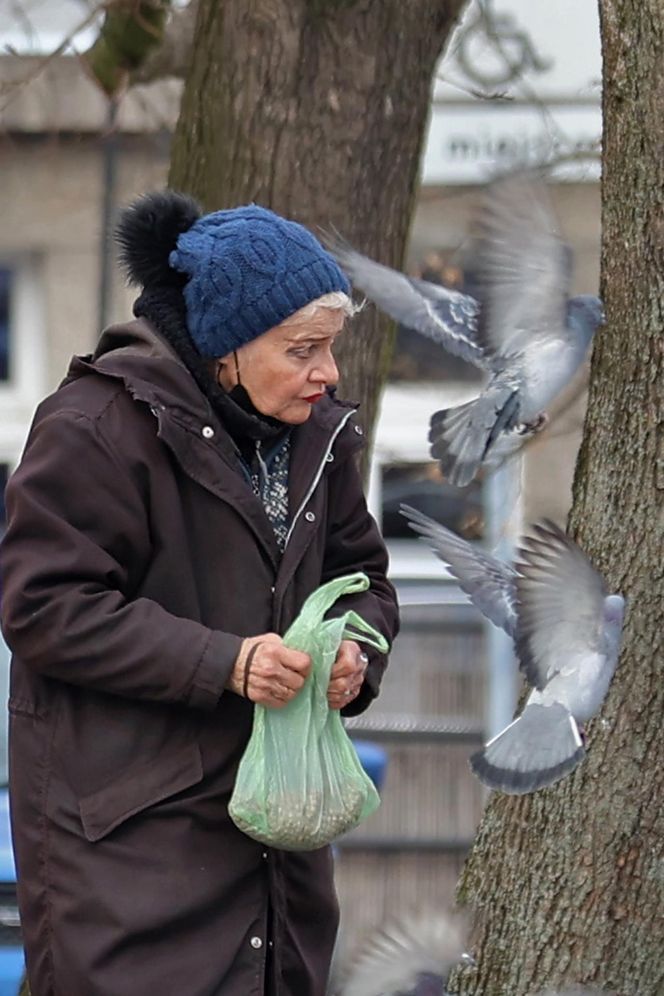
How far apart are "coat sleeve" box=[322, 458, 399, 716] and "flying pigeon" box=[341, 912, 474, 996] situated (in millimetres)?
613

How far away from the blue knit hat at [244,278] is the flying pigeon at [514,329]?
0.90 m

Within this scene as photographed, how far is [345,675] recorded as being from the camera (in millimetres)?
2465

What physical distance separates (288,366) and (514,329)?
1040 millimetres

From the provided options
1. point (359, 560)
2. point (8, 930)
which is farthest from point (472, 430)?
point (8, 930)

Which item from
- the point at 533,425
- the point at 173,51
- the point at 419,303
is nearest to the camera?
the point at 533,425

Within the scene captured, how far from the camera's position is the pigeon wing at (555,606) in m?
2.84

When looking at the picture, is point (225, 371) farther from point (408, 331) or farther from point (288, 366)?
point (408, 331)

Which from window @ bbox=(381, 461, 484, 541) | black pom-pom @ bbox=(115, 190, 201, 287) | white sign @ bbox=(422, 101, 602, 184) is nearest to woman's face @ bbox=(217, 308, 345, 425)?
black pom-pom @ bbox=(115, 190, 201, 287)

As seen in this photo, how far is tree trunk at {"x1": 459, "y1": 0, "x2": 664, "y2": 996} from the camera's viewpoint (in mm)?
3178

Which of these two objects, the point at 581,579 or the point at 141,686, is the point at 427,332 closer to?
the point at 581,579

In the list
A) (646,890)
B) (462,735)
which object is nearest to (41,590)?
(646,890)

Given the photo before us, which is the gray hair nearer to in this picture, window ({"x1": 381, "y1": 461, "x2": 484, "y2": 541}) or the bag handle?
the bag handle

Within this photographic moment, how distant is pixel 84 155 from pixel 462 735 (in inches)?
120

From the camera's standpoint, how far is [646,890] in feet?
10.7
